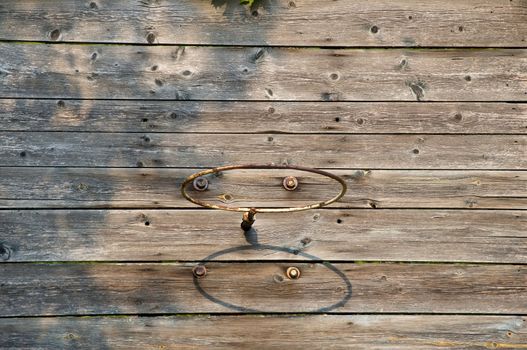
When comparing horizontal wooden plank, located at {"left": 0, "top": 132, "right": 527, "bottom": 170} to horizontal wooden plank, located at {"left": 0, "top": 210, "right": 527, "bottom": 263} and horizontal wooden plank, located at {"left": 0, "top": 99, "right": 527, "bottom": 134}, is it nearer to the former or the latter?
horizontal wooden plank, located at {"left": 0, "top": 99, "right": 527, "bottom": 134}

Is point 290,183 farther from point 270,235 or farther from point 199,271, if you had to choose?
point 199,271

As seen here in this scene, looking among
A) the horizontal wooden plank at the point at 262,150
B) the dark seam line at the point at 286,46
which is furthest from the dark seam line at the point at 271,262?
the dark seam line at the point at 286,46

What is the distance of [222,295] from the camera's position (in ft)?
11.0

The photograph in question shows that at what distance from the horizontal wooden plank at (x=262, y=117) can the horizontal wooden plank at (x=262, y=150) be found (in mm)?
38

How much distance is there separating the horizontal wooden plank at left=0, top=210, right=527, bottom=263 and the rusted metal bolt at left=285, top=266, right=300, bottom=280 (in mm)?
58

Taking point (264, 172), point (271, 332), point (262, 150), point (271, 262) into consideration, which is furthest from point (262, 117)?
point (271, 332)

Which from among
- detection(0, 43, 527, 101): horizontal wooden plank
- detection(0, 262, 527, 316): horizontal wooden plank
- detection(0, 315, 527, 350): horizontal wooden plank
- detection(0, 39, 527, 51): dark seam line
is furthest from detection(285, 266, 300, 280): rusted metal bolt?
detection(0, 39, 527, 51): dark seam line

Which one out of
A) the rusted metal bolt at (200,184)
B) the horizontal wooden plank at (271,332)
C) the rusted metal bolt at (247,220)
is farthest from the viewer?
the rusted metal bolt at (200,184)

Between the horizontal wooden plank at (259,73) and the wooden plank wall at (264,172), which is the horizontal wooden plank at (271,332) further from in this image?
the horizontal wooden plank at (259,73)

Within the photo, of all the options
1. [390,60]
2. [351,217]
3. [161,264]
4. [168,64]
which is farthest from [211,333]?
[390,60]

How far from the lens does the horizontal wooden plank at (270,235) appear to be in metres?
3.34

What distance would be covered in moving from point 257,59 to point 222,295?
1.19m

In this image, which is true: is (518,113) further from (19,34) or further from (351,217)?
(19,34)

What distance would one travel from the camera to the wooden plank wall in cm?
333
